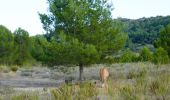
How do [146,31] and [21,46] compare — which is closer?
[21,46]

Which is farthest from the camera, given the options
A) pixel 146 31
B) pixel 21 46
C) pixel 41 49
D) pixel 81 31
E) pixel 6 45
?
pixel 146 31

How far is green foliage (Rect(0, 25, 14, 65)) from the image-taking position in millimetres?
62938

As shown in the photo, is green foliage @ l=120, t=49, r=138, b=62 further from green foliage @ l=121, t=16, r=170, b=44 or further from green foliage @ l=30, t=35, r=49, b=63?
green foliage @ l=121, t=16, r=170, b=44

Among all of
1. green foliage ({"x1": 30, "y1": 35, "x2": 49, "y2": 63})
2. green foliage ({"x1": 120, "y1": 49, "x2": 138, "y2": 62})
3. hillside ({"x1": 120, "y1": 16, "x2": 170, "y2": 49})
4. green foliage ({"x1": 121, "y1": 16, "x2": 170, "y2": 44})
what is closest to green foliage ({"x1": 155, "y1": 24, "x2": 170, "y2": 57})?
green foliage ({"x1": 120, "y1": 49, "x2": 138, "y2": 62})

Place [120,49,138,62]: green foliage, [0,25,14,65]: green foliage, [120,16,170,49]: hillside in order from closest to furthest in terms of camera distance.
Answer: [120,49,138,62]: green foliage → [0,25,14,65]: green foliage → [120,16,170,49]: hillside

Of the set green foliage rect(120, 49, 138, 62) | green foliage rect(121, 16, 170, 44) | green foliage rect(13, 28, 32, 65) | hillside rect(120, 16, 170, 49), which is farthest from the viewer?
green foliage rect(121, 16, 170, 44)

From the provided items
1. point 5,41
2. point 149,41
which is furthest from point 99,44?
point 149,41

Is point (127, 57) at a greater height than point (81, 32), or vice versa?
point (81, 32)

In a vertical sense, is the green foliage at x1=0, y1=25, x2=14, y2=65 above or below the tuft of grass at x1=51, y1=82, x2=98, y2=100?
above

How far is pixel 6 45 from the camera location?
62.7 metres

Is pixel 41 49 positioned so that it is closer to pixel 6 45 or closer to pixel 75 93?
pixel 75 93

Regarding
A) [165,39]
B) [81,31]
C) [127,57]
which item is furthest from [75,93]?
[165,39]

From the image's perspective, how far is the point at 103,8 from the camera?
1192 inches

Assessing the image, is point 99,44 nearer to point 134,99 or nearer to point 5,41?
point 134,99
